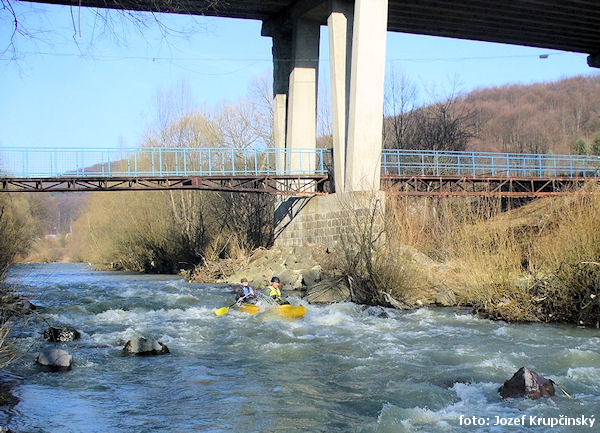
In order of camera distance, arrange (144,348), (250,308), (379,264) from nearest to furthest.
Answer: (144,348) → (379,264) → (250,308)

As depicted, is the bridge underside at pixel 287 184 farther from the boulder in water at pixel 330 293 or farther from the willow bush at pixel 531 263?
the willow bush at pixel 531 263

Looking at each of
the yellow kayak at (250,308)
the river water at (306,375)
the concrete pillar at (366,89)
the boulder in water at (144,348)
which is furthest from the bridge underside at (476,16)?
the boulder in water at (144,348)

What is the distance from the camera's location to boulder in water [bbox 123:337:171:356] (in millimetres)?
12039

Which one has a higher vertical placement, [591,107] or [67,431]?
[591,107]

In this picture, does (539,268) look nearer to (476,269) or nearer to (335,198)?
(476,269)

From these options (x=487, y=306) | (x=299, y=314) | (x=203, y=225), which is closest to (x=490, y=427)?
(x=487, y=306)

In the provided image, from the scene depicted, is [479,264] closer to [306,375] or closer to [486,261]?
[486,261]

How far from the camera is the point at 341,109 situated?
26.8m

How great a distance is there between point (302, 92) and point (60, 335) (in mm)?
18854

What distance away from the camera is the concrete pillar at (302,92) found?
29609 millimetres

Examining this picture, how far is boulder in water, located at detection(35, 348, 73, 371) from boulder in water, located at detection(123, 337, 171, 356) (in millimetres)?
1213

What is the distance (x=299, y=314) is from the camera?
16297 mm

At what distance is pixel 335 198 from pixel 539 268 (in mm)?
12365

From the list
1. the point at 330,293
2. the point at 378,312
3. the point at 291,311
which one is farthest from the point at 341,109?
the point at 378,312
